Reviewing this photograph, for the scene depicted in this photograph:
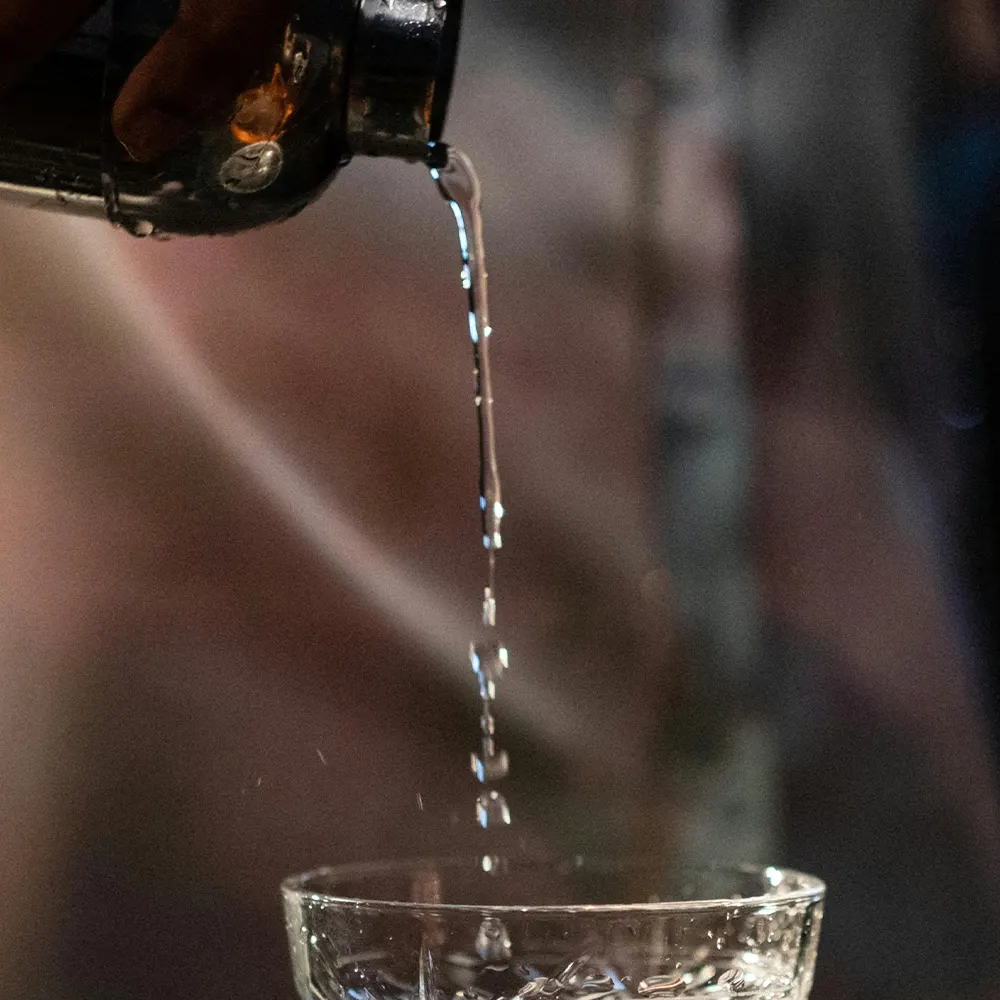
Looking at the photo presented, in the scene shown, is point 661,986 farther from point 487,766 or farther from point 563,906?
point 487,766

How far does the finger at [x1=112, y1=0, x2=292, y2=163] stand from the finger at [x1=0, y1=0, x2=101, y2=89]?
29mm

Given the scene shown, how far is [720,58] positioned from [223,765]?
0.66m

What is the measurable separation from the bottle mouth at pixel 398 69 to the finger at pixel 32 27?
113 millimetres

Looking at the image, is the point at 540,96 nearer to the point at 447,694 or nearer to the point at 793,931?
the point at 447,694

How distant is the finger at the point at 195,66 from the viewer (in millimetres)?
462

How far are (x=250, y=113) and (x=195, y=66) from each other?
0.07 metres

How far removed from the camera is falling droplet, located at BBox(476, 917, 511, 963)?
50 centimetres

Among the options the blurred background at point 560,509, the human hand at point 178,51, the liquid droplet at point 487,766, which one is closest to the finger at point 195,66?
the human hand at point 178,51

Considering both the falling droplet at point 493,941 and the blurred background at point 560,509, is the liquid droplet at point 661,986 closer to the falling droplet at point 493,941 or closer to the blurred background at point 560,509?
the falling droplet at point 493,941

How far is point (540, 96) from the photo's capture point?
0.91 m

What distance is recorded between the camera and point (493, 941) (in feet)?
1.65

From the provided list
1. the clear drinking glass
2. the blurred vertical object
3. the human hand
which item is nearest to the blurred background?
the blurred vertical object

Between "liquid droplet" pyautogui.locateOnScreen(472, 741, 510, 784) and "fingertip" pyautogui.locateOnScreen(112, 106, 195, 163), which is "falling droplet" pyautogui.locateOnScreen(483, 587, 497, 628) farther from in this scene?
"fingertip" pyautogui.locateOnScreen(112, 106, 195, 163)

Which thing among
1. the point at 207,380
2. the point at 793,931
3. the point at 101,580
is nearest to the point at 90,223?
the point at 207,380
